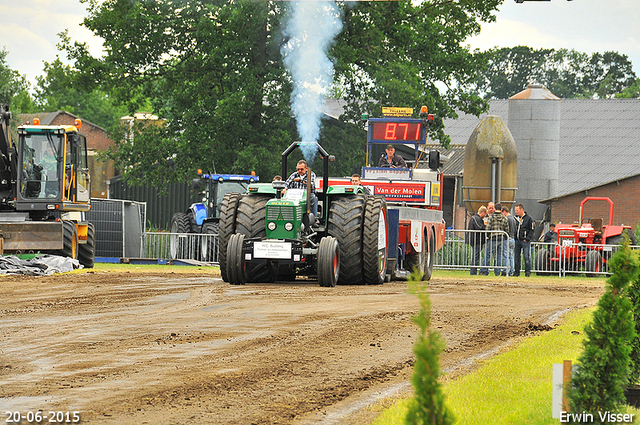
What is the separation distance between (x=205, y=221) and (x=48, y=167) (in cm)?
802

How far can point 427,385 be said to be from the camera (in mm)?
3264

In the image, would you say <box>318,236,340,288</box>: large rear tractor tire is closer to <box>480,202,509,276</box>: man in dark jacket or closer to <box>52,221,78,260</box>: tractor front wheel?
<box>52,221,78,260</box>: tractor front wheel

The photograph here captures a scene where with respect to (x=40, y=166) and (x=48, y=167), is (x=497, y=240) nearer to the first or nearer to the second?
(x=48, y=167)

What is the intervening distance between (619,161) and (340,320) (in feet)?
142

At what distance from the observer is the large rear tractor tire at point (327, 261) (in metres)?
15.6

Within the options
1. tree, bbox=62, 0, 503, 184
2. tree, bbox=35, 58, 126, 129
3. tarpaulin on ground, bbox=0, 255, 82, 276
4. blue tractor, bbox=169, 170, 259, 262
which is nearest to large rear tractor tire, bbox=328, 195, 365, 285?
tarpaulin on ground, bbox=0, 255, 82, 276

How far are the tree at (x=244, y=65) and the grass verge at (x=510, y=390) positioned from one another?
23.0m

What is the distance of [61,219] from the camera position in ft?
69.5

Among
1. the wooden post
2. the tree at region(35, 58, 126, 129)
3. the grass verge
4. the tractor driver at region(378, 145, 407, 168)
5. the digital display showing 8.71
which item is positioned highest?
the tree at region(35, 58, 126, 129)

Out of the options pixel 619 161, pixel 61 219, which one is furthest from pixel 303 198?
pixel 619 161

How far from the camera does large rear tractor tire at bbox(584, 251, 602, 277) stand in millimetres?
25234

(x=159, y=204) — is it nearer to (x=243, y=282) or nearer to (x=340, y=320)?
(x=243, y=282)

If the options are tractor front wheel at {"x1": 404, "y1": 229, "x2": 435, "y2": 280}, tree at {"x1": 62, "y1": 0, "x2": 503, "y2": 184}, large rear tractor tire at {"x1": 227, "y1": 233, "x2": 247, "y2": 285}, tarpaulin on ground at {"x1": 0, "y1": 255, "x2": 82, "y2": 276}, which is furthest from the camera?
tree at {"x1": 62, "y1": 0, "x2": 503, "y2": 184}

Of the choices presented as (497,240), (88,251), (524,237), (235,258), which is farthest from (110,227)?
(235,258)
